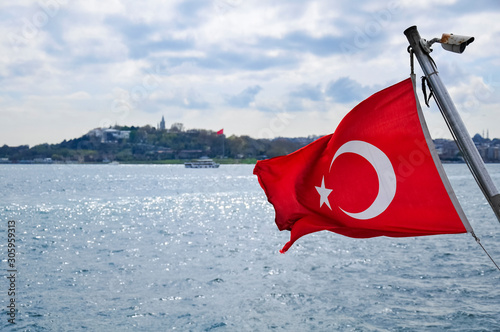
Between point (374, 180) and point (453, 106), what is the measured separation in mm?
1932

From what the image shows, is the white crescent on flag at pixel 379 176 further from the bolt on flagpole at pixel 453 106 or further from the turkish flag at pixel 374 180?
the bolt on flagpole at pixel 453 106

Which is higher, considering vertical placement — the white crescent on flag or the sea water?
the white crescent on flag

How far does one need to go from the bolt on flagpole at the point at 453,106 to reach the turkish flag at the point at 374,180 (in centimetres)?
80

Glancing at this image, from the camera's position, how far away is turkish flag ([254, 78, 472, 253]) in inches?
258

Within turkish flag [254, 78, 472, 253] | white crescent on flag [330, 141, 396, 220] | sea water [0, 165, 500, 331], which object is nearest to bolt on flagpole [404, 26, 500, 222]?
turkish flag [254, 78, 472, 253]

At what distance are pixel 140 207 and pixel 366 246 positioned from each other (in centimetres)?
4430

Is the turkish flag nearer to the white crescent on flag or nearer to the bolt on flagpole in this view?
the white crescent on flag

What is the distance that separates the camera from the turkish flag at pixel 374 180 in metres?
6.55

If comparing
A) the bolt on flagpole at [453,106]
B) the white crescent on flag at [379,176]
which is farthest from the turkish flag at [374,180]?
the bolt on flagpole at [453,106]

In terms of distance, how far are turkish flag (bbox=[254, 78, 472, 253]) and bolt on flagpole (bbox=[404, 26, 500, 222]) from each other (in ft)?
2.64

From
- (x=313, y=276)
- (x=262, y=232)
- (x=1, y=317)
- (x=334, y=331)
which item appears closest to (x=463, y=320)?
(x=334, y=331)

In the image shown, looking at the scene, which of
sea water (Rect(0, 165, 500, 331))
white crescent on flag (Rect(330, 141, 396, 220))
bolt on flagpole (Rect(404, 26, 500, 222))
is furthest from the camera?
sea water (Rect(0, 165, 500, 331))

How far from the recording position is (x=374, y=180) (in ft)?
23.6

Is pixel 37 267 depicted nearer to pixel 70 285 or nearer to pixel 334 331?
pixel 70 285
